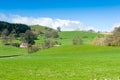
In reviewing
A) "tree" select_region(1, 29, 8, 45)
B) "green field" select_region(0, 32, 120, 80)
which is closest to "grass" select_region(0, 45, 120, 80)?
"green field" select_region(0, 32, 120, 80)

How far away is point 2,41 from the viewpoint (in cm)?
17250

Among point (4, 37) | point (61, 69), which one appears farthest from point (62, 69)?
point (4, 37)

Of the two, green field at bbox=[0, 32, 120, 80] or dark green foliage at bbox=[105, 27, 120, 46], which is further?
dark green foliage at bbox=[105, 27, 120, 46]

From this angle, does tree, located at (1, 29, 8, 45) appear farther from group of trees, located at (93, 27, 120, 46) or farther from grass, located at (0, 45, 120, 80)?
grass, located at (0, 45, 120, 80)

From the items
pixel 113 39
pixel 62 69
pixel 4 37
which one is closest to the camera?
pixel 62 69

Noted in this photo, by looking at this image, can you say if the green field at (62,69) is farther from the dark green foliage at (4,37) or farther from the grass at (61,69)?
the dark green foliage at (4,37)

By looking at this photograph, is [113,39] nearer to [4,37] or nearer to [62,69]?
[62,69]

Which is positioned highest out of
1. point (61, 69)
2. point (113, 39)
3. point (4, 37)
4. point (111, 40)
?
point (4, 37)

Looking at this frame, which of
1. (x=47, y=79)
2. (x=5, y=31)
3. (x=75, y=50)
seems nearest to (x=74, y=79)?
(x=47, y=79)

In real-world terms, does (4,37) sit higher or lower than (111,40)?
higher

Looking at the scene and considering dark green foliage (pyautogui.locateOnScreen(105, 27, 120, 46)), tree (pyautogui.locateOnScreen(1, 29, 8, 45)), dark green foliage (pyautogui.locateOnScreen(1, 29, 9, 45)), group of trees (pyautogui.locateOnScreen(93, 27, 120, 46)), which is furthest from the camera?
tree (pyautogui.locateOnScreen(1, 29, 8, 45))

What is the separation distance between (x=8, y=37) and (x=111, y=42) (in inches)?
3208

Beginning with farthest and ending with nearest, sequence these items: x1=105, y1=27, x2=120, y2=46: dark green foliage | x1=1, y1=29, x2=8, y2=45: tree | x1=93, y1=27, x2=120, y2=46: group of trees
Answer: x1=1, y1=29, x2=8, y2=45: tree, x1=93, y1=27, x2=120, y2=46: group of trees, x1=105, y1=27, x2=120, y2=46: dark green foliage

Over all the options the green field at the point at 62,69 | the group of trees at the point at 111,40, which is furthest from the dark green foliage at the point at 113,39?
the green field at the point at 62,69
